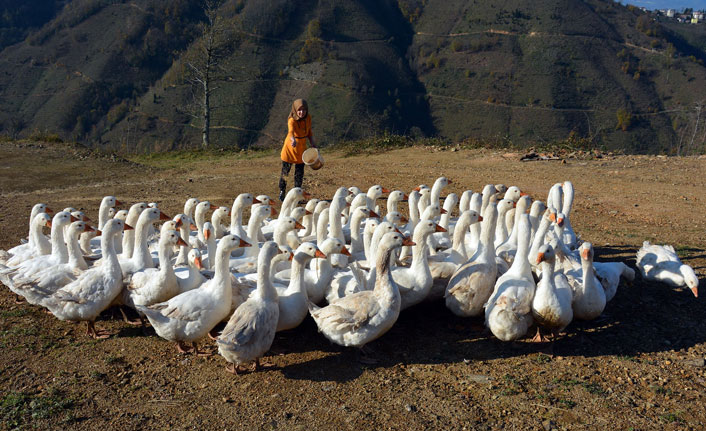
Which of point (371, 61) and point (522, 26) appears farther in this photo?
point (522, 26)

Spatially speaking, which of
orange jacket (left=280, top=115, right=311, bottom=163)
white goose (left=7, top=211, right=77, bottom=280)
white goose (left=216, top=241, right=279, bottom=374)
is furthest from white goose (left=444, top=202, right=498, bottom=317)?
orange jacket (left=280, top=115, right=311, bottom=163)

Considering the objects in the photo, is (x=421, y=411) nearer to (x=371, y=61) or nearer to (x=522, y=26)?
(x=371, y=61)

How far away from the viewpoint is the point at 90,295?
18.6 ft

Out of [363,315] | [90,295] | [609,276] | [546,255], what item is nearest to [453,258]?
[546,255]

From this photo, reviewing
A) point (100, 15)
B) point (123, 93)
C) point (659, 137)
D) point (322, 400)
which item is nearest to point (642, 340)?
point (322, 400)

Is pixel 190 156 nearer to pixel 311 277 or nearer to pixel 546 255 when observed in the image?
pixel 311 277

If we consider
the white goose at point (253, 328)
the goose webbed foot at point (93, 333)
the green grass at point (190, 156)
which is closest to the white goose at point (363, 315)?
the white goose at point (253, 328)

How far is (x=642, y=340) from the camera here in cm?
569

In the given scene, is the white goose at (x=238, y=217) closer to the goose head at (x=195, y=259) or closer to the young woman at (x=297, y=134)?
the goose head at (x=195, y=259)

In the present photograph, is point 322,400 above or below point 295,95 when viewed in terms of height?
below

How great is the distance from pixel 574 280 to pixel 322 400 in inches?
121

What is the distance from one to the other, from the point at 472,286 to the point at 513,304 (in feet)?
1.83

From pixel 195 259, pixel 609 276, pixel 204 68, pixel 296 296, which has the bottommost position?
pixel 609 276

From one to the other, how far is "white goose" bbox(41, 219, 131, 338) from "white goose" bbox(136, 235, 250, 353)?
25.9 inches
